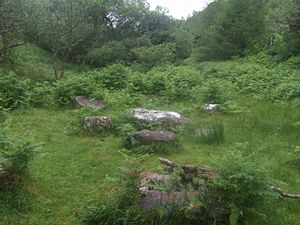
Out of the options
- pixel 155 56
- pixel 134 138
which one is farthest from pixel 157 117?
pixel 155 56

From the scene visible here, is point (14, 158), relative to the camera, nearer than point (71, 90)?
Yes

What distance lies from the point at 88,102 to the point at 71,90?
92cm

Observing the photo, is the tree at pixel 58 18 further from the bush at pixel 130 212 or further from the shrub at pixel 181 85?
the bush at pixel 130 212

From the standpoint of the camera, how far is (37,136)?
8.08 metres

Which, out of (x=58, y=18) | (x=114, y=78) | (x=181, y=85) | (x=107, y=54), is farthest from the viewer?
(x=107, y=54)

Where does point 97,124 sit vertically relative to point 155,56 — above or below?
above

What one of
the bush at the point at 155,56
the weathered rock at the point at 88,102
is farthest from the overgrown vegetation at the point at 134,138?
the bush at the point at 155,56

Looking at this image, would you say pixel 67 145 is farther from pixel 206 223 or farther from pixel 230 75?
pixel 230 75

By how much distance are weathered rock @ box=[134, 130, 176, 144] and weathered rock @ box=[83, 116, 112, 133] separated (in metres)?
1.34

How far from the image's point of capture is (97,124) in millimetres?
8398

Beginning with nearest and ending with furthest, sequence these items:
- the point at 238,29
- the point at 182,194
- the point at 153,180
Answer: the point at 182,194, the point at 153,180, the point at 238,29

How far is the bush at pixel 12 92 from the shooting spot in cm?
1105

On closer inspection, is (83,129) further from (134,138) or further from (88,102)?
(88,102)

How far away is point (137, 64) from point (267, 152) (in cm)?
1977
